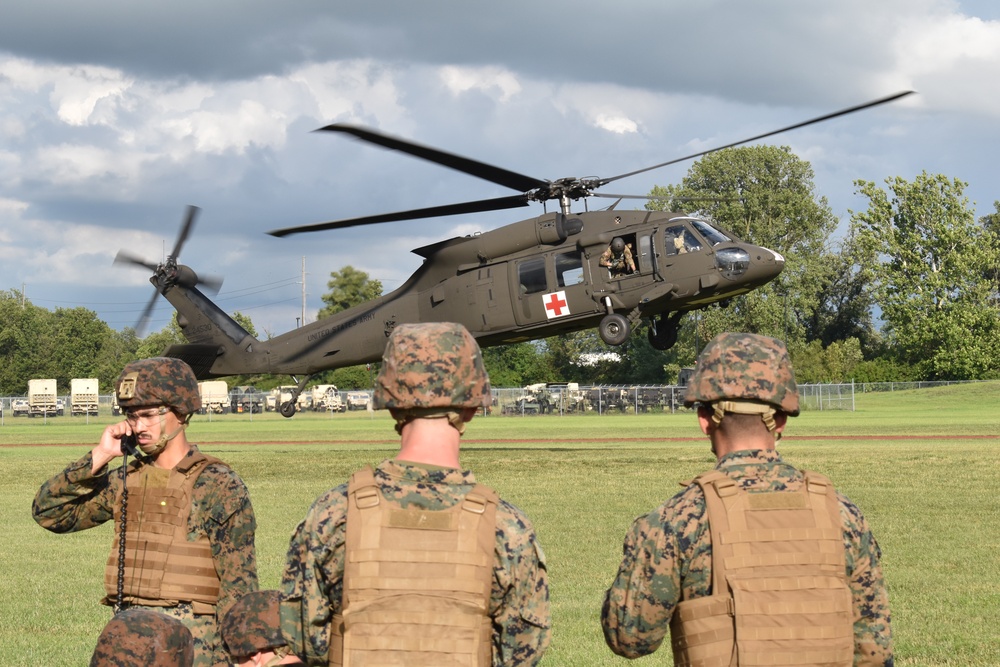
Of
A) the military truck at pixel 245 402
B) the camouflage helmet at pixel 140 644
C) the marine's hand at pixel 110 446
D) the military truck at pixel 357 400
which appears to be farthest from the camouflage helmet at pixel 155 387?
the military truck at pixel 245 402

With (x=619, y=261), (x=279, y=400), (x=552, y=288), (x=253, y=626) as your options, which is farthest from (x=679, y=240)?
(x=279, y=400)

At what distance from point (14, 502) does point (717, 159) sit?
73322mm

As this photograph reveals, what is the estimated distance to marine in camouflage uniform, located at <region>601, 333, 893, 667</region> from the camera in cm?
383

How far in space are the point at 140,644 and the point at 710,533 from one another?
170 cm

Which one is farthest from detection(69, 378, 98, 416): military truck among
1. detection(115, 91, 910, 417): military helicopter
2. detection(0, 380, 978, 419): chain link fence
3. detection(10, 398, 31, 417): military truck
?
detection(115, 91, 910, 417): military helicopter

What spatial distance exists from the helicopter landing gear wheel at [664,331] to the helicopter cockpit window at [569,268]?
190 centimetres

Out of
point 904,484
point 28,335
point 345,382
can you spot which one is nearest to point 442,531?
point 904,484

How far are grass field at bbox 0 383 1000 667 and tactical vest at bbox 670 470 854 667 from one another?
464 centimetres

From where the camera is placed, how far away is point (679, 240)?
2216 cm

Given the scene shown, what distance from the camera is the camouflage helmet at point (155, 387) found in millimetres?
5160

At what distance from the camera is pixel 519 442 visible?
114 ft

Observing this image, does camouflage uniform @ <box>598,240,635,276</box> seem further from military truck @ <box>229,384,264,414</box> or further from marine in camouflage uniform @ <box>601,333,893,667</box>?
military truck @ <box>229,384,264,414</box>

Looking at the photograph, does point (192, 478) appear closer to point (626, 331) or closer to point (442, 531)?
point (442, 531)

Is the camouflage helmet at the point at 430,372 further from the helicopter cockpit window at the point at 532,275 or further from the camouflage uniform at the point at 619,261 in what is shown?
the helicopter cockpit window at the point at 532,275
